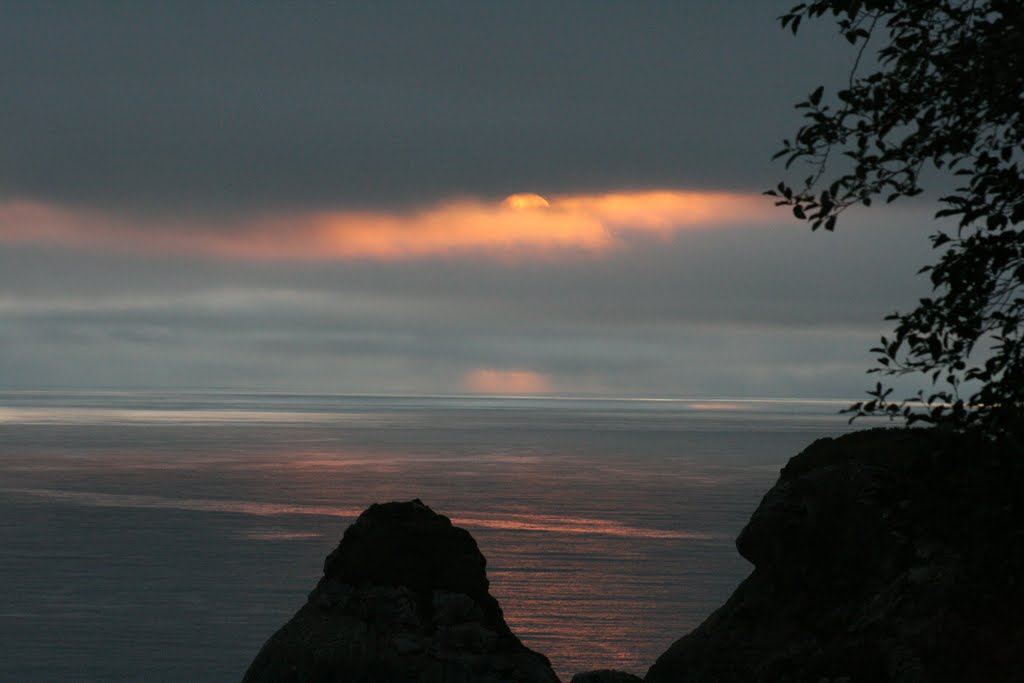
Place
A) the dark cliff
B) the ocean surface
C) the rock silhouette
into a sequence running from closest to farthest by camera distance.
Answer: the dark cliff → the rock silhouette → the ocean surface

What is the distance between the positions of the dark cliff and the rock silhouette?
2366 millimetres

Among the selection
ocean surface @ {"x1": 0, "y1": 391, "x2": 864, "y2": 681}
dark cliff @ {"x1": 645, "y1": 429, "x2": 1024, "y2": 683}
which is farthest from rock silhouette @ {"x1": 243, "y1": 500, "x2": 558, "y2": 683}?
ocean surface @ {"x1": 0, "y1": 391, "x2": 864, "y2": 681}

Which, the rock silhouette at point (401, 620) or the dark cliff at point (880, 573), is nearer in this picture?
the dark cliff at point (880, 573)

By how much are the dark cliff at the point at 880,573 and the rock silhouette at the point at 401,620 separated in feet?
7.76

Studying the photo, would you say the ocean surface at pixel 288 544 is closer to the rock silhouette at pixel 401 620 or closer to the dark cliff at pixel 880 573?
the rock silhouette at pixel 401 620

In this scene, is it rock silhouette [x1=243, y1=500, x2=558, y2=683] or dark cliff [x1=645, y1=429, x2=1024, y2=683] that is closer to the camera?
dark cliff [x1=645, y1=429, x2=1024, y2=683]

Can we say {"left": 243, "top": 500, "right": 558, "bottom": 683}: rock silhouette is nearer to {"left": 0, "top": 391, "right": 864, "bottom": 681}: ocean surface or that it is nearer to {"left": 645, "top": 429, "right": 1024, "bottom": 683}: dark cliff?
{"left": 645, "top": 429, "right": 1024, "bottom": 683}: dark cliff

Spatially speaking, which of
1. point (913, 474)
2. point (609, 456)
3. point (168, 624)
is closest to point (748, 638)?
point (913, 474)

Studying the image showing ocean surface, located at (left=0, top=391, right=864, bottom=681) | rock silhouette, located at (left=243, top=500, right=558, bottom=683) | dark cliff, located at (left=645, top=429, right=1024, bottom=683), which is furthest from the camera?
ocean surface, located at (left=0, top=391, right=864, bottom=681)

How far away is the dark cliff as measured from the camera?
9.09 metres

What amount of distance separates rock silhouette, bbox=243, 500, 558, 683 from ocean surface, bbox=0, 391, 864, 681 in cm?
434

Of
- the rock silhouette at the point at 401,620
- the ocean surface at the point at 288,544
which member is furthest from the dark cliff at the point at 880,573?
the ocean surface at the point at 288,544

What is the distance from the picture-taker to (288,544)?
37.2 metres

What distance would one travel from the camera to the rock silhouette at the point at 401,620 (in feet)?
48.6
